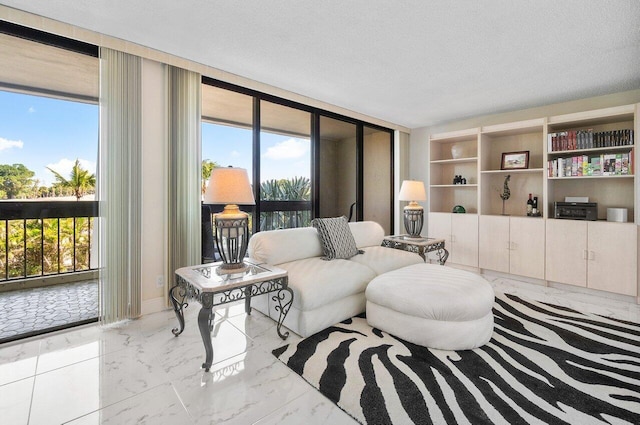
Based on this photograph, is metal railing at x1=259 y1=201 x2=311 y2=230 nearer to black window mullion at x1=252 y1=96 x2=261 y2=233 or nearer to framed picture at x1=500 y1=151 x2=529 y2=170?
black window mullion at x1=252 y1=96 x2=261 y2=233

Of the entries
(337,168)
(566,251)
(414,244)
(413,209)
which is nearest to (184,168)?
(337,168)

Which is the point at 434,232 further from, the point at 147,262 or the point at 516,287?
the point at 147,262

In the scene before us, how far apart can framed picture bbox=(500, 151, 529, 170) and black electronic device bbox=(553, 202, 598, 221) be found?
27.6 inches

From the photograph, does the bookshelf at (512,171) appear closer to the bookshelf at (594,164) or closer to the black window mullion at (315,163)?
the bookshelf at (594,164)

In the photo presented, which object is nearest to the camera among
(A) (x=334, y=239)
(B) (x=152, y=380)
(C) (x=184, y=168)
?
(B) (x=152, y=380)

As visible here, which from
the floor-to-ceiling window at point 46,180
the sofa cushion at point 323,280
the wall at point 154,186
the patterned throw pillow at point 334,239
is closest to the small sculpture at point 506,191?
the patterned throw pillow at point 334,239

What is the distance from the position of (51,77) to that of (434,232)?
5.02 m

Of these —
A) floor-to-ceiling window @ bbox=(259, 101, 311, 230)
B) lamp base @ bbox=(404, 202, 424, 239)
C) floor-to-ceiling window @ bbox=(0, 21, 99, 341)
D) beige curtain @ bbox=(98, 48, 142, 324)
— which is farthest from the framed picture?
floor-to-ceiling window @ bbox=(0, 21, 99, 341)

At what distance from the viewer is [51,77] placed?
2.48 m

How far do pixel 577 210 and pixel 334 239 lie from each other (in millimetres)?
3026

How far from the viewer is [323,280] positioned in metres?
2.47

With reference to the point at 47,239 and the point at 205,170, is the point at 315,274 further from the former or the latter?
the point at 47,239

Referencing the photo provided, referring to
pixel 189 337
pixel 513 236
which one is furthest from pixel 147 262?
pixel 513 236

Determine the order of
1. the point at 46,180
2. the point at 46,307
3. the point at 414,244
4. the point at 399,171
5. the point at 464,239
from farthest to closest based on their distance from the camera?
1. the point at 399,171
2. the point at 464,239
3. the point at 414,244
4. the point at 46,307
5. the point at 46,180
